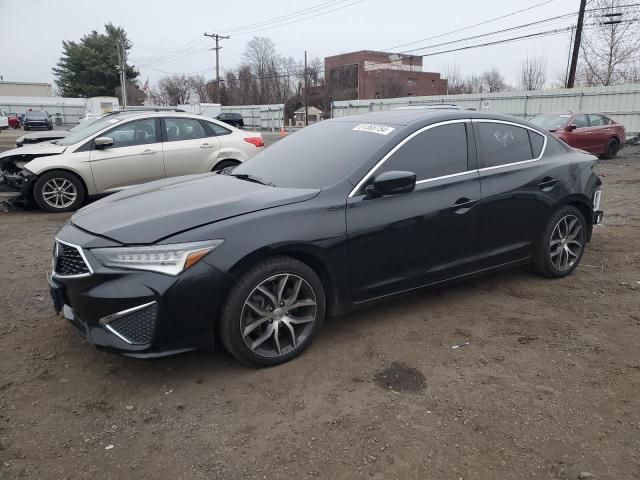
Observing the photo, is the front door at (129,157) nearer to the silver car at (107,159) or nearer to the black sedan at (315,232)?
the silver car at (107,159)

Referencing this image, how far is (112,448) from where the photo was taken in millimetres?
2543

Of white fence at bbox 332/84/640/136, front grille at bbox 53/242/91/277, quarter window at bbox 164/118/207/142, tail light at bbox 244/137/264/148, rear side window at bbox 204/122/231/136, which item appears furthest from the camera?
white fence at bbox 332/84/640/136

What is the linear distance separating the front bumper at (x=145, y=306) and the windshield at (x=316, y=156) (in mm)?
1116

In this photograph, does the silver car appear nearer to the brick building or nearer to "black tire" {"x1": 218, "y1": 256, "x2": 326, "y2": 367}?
"black tire" {"x1": 218, "y1": 256, "x2": 326, "y2": 367}

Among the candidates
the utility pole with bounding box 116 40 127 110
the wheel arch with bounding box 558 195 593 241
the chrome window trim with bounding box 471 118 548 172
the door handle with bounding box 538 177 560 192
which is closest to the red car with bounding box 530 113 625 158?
the wheel arch with bounding box 558 195 593 241

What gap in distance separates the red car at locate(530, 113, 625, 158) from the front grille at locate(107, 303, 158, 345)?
14143 millimetres

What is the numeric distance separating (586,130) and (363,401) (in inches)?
586

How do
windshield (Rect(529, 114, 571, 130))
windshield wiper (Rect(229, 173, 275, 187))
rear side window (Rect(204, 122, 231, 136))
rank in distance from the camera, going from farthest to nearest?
windshield (Rect(529, 114, 571, 130))
rear side window (Rect(204, 122, 231, 136))
windshield wiper (Rect(229, 173, 275, 187))

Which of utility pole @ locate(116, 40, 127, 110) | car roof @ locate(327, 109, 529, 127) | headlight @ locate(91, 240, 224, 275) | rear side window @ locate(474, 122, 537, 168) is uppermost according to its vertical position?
utility pole @ locate(116, 40, 127, 110)

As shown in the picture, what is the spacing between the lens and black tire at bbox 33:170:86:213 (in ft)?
25.9

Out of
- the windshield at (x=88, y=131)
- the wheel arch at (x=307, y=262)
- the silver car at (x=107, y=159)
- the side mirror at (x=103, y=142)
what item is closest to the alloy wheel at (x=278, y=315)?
the wheel arch at (x=307, y=262)

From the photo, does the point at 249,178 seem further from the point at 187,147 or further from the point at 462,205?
the point at 187,147

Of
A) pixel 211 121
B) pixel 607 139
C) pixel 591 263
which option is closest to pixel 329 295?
pixel 591 263

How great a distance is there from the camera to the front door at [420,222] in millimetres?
3506
